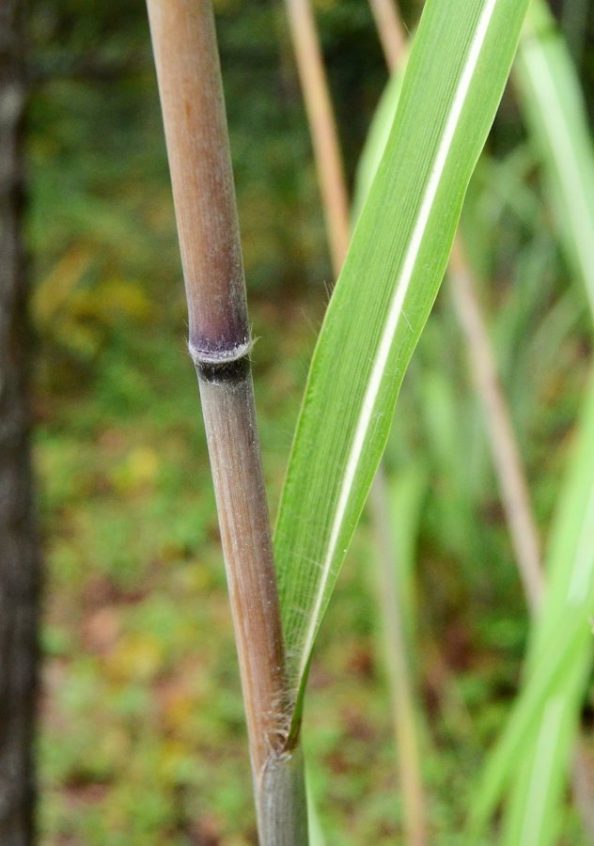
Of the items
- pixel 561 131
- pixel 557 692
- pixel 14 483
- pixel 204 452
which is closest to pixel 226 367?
pixel 557 692

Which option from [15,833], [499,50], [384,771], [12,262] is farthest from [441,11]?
[384,771]

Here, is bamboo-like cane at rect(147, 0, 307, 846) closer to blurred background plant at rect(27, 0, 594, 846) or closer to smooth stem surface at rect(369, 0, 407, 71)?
blurred background plant at rect(27, 0, 594, 846)

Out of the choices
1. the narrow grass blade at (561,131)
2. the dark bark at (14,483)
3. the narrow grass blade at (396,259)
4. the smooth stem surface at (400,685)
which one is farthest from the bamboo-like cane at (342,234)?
the dark bark at (14,483)

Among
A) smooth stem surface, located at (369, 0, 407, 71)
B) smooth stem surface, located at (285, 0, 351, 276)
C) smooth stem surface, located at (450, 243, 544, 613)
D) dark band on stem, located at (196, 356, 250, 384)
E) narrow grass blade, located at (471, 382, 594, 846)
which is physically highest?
smooth stem surface, located at (369, 0, 407, 71)

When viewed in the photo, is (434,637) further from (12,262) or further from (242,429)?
(242,429)

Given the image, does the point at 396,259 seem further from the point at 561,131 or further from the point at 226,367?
the point at 561,131

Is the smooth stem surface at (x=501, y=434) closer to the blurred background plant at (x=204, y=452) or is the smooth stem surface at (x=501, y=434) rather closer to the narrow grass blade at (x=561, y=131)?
the narrow grass blade at (x=561, y=131)

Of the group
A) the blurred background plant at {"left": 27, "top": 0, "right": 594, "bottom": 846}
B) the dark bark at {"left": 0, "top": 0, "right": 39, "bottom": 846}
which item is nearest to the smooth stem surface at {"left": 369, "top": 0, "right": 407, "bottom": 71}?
the blurred background plant at {"left": 27, "top": 0, "right": 594, "bottom": 846}
